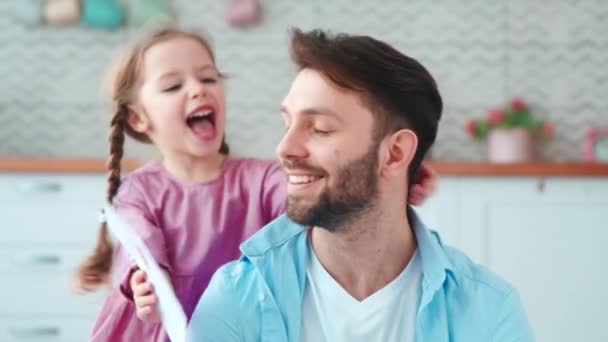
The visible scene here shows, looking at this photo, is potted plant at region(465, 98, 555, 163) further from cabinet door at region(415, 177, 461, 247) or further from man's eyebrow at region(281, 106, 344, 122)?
man's eyebrow at region(281, 106, 344, 122)

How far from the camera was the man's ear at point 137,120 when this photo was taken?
1.67 metres

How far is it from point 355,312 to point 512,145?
2241 mm

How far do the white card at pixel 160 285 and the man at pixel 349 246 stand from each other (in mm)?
59

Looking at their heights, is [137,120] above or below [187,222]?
above

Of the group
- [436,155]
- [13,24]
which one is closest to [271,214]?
[436,155]

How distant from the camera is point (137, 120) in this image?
169 centimetres

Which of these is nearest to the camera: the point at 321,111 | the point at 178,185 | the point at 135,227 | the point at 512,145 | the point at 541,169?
the point at 321,111

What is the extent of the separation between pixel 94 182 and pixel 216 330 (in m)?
1.95

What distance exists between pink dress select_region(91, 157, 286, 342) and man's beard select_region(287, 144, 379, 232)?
0.27m

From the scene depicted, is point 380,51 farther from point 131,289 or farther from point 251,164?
point 131,289

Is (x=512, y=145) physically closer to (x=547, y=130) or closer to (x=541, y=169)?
(x=547, y=130)

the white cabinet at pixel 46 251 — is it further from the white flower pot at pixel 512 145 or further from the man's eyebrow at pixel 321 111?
the man's eyebrow at pixel 321 111

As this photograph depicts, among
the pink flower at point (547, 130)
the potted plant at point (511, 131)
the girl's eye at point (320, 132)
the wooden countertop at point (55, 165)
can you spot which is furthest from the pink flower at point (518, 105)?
the girl's eye at point (320, 132)

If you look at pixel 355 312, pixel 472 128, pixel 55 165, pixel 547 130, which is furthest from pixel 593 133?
pixel 355 312
